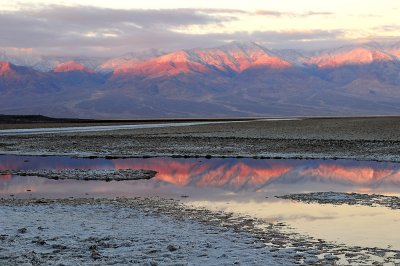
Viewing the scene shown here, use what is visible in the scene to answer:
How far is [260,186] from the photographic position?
25734mm

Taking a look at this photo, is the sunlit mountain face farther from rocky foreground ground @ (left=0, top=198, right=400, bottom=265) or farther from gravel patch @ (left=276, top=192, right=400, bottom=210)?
rocky foreground ground @ (left=0, top=198, right=400, bottom=265)

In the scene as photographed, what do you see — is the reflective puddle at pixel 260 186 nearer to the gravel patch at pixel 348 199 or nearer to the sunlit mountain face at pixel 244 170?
the sunlit mountain face at pixel 244 170

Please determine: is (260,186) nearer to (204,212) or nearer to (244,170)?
(244,170)

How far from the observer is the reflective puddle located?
16625mm

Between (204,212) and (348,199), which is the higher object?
(348,199)

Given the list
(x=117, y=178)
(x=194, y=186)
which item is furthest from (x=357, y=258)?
(x=117, y=178)

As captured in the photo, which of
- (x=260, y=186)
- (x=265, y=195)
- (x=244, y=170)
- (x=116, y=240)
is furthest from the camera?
(x=244, y=170)

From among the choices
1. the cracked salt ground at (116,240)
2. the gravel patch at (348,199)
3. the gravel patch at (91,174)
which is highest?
the gravel patch at (348,199)

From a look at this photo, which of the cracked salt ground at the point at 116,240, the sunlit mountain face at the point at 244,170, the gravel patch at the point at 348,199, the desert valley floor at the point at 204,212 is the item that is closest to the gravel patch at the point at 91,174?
the desert valley floor at the point at 204,212

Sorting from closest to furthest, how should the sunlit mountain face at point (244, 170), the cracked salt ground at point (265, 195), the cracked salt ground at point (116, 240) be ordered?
the cracked salt ground at point (116, 240) < the cracked salt ground at point (265, 195) < the sunlit mountain face at point (244, 170)

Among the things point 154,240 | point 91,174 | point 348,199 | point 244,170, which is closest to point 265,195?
point 348,199

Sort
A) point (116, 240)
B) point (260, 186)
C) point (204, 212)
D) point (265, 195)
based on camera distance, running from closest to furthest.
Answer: point (116, 240) < point (204, 212) < point (265, 195) < point (260, 186)

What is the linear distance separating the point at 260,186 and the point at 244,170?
21.4 feet

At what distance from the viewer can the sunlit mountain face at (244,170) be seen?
26844 millimetres
